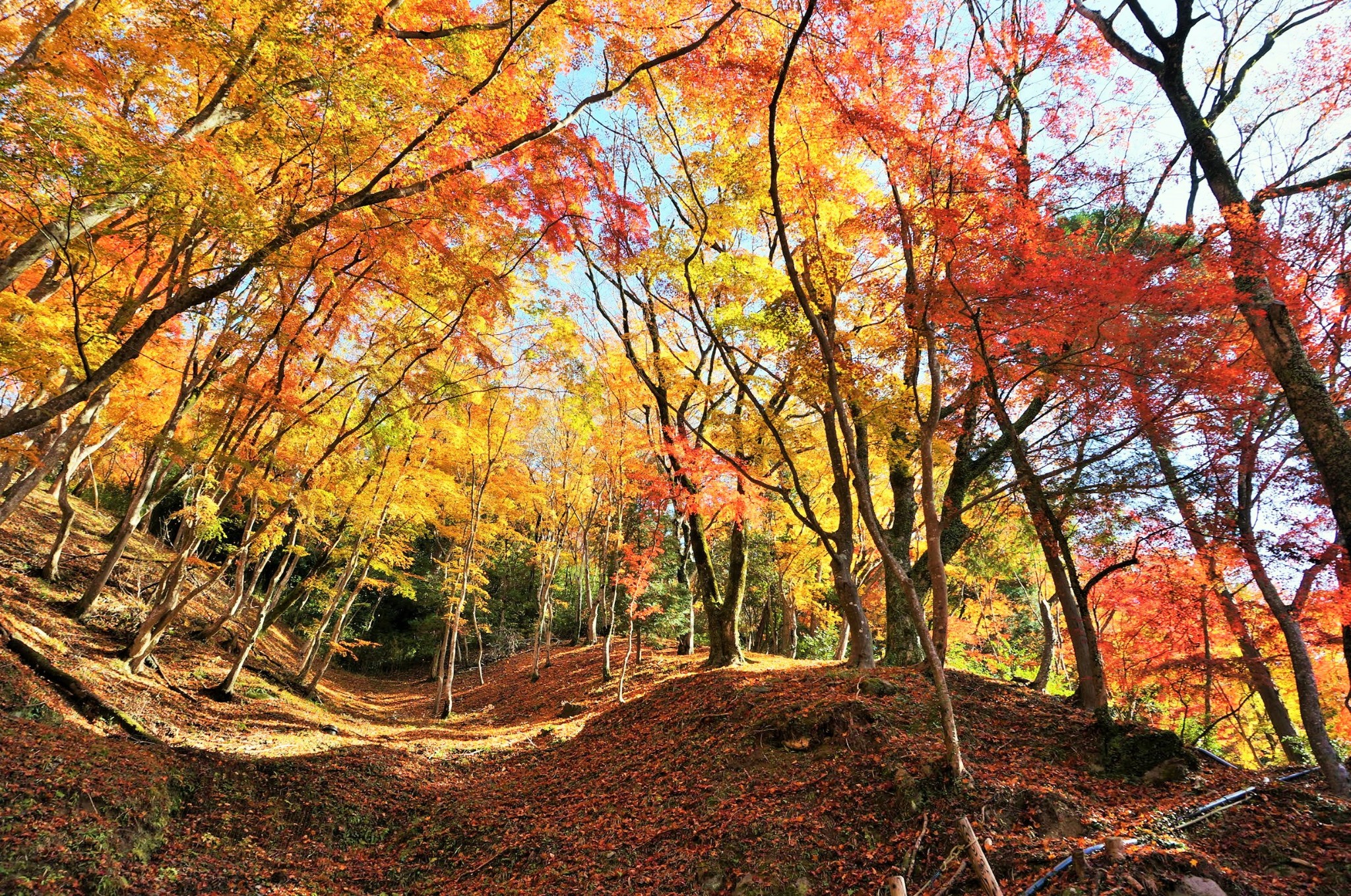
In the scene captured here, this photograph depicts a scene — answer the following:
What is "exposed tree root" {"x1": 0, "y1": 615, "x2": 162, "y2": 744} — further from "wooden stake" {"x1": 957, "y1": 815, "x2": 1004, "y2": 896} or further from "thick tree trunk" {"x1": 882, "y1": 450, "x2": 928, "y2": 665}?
"thick tree trunk" {"x1": 882, "y1": 450, "x2": 928, "y2": 665}

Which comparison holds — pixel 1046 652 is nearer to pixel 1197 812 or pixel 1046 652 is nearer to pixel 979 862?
pixel 1197 812

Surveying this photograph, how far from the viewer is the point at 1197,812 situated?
14.2ft

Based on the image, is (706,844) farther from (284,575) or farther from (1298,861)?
(284,575)

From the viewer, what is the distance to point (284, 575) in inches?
501

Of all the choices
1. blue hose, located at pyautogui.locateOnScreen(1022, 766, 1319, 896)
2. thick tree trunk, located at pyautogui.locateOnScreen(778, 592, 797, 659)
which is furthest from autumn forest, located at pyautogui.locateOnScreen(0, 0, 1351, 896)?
thick tree trunk, located at pyautogui.locateOnScreen(778, 592, 797, 659)

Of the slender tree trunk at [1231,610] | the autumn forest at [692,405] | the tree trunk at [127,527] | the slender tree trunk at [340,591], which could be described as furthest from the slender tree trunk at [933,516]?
the slender tree trunk at [340,591]

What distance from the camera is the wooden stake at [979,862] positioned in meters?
3.59

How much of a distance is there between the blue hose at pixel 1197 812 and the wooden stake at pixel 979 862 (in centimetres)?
21

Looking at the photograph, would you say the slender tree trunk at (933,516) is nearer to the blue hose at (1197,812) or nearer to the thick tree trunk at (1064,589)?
the thick tree trunk at (1064,589)

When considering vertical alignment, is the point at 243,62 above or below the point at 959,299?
above

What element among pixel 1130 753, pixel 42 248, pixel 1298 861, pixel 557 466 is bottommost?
pixel 1298 861

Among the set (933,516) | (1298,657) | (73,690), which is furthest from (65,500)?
(1298,657)

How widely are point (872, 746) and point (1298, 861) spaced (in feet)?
9.50

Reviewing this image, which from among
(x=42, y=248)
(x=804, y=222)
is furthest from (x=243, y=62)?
(x=804, y=222)
